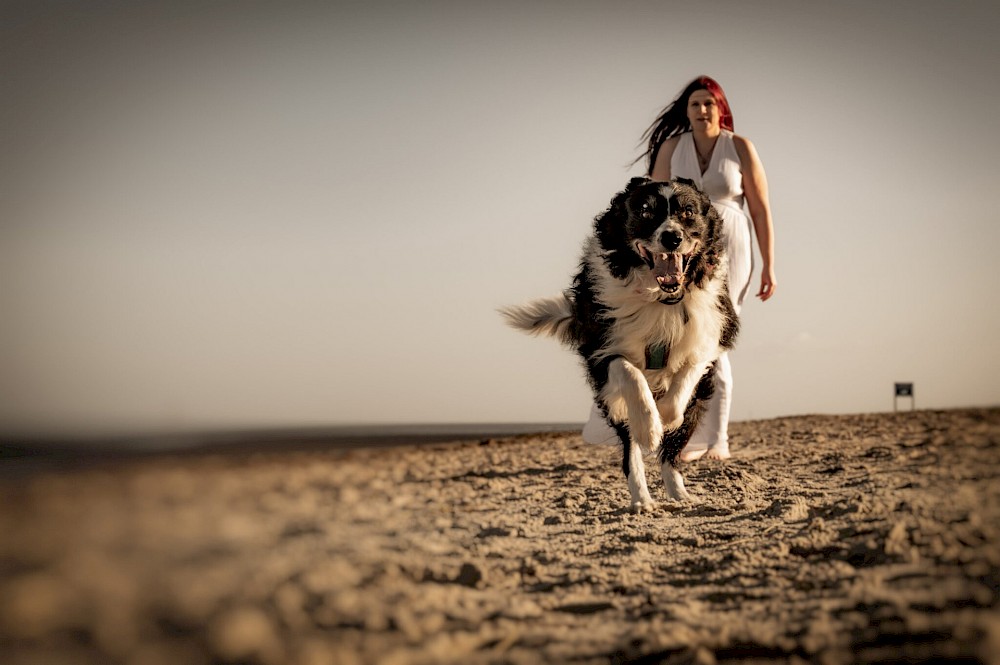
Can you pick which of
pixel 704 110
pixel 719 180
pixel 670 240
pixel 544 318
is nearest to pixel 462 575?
pixel 670 240

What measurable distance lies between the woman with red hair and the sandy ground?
2.03 meters

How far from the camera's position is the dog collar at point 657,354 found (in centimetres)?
500

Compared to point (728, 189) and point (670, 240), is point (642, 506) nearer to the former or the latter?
point (670, 240)

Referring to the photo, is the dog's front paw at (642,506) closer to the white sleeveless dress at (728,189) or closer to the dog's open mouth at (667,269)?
the dog's open mouth at (667,269)

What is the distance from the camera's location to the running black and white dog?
4812mm

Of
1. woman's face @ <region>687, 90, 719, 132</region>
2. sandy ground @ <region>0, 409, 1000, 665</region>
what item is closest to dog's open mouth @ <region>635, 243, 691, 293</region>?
sandy ground @ <region>0, 409, 1000, 665</region>

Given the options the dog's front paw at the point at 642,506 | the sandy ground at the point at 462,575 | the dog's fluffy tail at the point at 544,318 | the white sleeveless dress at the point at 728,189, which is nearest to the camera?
the sandy ground at the point at 462,575

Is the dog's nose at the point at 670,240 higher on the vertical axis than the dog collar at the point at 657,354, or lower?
higher

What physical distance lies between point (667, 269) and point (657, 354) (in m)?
0.53

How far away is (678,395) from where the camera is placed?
4996mm

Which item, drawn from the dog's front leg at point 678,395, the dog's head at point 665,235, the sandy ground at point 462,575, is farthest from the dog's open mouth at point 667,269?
the sandy ground at point 462,575

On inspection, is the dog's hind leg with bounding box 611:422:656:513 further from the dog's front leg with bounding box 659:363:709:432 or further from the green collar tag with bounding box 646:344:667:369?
the green collar tag with bounding box 646:344:667:369

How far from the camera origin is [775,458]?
6812mm

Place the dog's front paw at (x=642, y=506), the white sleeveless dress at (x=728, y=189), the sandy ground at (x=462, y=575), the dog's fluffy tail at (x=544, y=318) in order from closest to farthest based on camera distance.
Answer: the sandy ground at (x=462, y=575), the dog's front paw at (x=642, y=506), the dog's fluffy tail at (x=544, y=318), the white sleeveless dress at (x=728, y=189)
